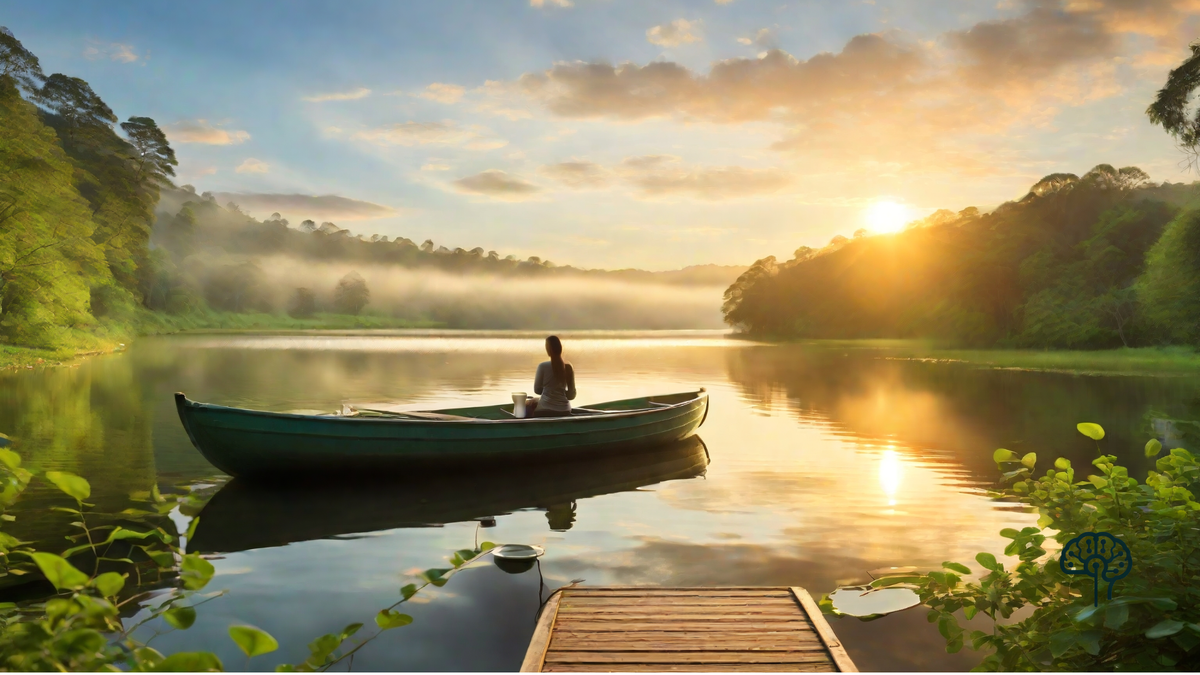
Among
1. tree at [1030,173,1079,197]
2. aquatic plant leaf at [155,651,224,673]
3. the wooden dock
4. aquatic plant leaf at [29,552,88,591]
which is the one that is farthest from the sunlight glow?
tree at [1030,173,1079,197]

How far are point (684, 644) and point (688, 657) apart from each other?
0.67 feet

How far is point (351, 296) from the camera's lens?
172125mm

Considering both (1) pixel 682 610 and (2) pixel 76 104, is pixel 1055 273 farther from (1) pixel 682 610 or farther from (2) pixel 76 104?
(2) pixel 76 104

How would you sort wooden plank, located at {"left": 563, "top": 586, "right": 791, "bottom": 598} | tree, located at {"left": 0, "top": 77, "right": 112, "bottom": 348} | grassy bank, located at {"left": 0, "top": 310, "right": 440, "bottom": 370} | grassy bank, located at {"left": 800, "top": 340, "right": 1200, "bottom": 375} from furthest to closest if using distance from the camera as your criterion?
grassy bank, located at {"left": 800, "top": 340, "right": 1200, "bottom": 375} → grassy bank, located at {"left": 0, "top": 310, "right": 440, "bottom": 370} → tree, located at {"left": 0, "top": 77, "right": 112, "bottom": 348} → wooden plank, located at {"left": 563, "top": 586, "right": 791, "bottom": 598}

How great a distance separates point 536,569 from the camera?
8102mm

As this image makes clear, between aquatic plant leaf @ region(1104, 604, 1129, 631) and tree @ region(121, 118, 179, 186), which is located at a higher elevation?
tree @ region(121, 118, 179, 186)

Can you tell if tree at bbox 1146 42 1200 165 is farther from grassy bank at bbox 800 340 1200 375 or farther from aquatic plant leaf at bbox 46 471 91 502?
aquatic plant leaf at bbox 46 471 91 502

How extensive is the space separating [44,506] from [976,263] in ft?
218

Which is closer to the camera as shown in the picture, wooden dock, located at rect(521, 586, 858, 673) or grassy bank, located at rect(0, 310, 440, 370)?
wooden dock, located at rect(521, 586, 858, 673)

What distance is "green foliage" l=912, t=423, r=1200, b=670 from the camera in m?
4.14

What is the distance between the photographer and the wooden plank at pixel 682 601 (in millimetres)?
5957

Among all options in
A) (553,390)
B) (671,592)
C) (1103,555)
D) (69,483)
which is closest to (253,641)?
(69,483)

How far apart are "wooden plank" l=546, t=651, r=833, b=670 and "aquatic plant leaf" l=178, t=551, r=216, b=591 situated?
2.85 meters

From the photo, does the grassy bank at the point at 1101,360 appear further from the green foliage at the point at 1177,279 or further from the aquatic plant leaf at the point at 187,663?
the aquatic plant leaf at the point at 187,663
